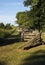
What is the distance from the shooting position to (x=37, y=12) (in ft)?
97.3

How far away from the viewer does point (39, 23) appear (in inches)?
1228

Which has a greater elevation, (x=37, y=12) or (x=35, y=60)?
(x=37, y=12)

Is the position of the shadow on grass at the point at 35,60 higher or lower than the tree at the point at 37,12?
lower

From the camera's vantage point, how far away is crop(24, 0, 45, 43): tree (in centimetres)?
2828

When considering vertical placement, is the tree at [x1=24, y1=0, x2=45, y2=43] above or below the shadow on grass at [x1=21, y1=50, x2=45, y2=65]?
above

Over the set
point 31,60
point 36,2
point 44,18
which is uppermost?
point 36,2

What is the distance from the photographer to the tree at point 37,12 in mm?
28281

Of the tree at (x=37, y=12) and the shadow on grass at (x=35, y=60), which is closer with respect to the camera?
the shadow on grass at (x=35, y=60)

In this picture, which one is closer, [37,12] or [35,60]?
[35,60]

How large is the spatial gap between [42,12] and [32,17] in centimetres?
267

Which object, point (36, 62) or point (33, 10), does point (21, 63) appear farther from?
point (33, 10)

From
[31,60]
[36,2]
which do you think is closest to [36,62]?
[31,60]

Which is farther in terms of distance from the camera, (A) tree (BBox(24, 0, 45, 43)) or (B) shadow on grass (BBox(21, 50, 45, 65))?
(A) tree (BBox(24, 0, 45, 43))

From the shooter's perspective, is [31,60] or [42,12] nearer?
[31,60]
